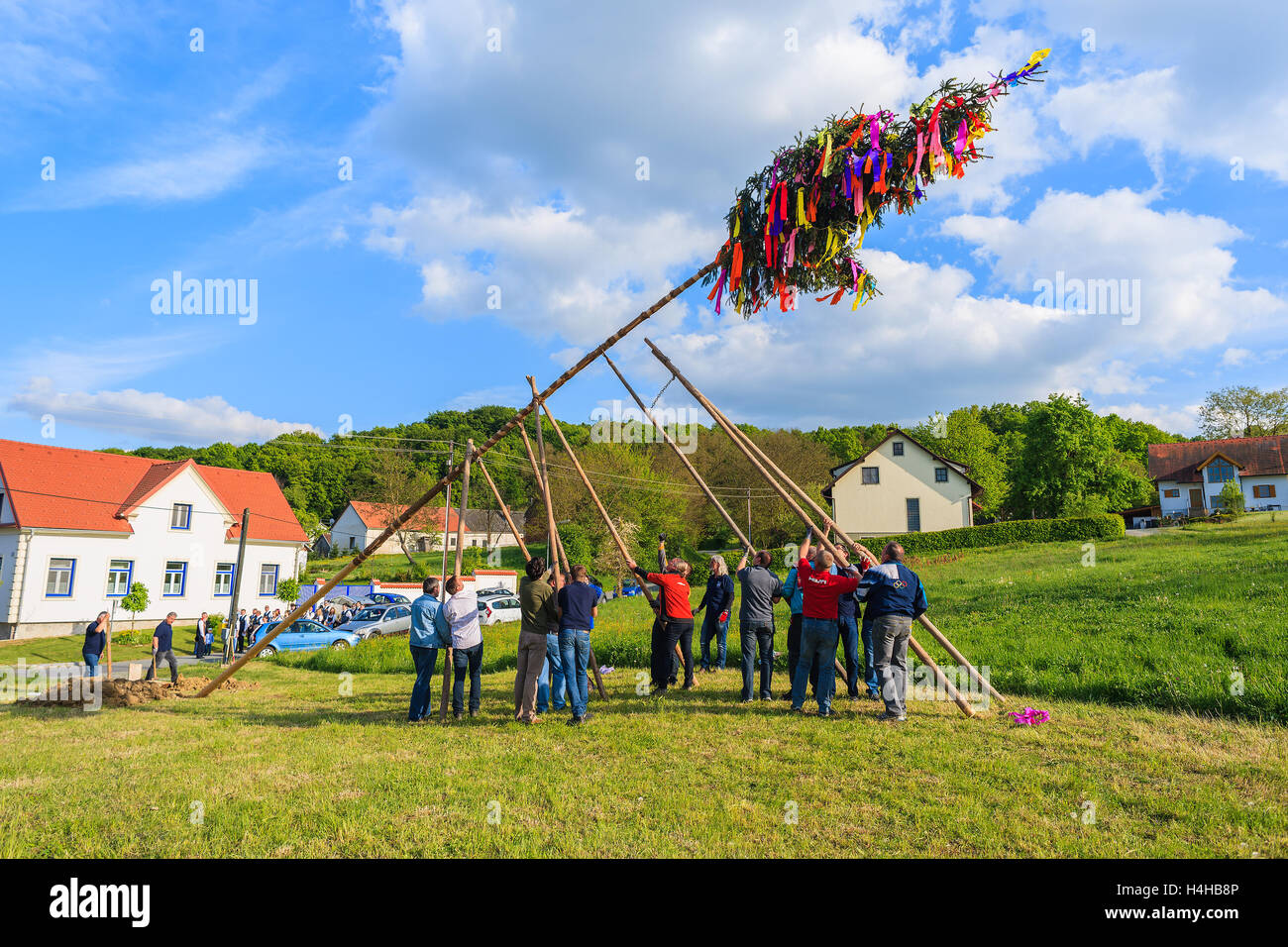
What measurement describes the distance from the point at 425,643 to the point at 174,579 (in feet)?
105

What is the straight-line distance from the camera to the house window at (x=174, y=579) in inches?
1348

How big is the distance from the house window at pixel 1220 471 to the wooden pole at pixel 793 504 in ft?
204

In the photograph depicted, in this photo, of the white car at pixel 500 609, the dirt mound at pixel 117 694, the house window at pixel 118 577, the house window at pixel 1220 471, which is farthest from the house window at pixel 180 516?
the house window at pixel 1220 471

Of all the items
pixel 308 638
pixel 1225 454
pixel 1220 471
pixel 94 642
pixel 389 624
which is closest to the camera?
pixel 94 642

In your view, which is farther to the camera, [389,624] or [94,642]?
[389,624]

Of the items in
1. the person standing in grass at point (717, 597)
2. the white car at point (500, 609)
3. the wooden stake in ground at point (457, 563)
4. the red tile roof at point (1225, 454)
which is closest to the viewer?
the wooden stake in ground at point (457, 563)

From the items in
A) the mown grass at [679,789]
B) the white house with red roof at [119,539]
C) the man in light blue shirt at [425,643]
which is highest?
the white house with red roof at [119,539]

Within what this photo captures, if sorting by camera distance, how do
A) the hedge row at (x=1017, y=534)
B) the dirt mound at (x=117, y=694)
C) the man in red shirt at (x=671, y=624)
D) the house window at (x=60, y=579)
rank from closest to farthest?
the man in red shirt at (x=671, y=624) → the dirt mound at (x=117, y=694) → the house window at (x=60, y=579) → the hedge row at (x=1017, y=534)

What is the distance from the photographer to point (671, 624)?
1086 centimetres

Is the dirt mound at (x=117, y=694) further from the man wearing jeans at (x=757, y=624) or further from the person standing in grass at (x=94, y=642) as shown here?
the man wearing jeans at (x=757, y=624)

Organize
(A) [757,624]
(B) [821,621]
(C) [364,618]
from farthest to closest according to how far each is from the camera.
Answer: (C) [364,618] → (A) [757,624] → (B) [821,621]

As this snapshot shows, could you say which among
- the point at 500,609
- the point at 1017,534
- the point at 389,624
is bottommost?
the point at 389,624

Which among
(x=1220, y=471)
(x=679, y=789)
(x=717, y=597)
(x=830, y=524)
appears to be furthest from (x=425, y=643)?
(x=1220, y=471)

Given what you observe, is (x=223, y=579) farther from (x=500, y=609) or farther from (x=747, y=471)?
(x=747, y=471)
